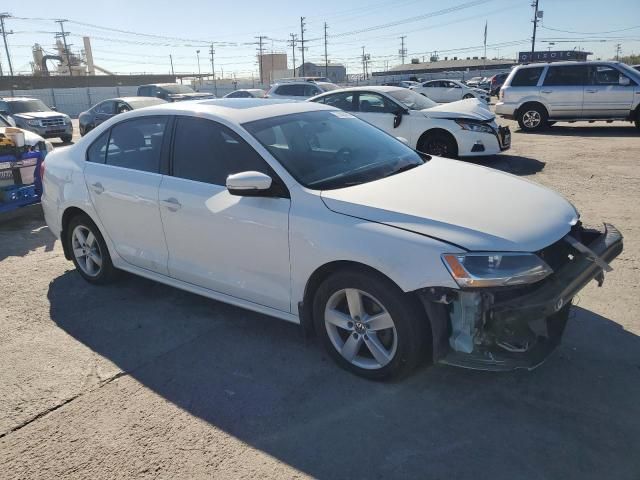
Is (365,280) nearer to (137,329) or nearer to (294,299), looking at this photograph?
(294,299)

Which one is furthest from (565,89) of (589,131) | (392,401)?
(392,401)

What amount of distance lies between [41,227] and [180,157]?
14.1 feet

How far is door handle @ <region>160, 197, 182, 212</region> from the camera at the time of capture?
3.84m

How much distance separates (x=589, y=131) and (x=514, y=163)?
6464mm

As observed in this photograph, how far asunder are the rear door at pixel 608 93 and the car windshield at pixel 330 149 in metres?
12.0

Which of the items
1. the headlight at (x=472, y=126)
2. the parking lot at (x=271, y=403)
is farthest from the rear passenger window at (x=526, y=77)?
the parking lot at (x=271, y=403)

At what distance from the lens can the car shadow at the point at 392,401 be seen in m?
2.53

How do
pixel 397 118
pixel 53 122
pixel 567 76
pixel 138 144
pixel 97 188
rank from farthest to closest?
pixel 53 122, pixel 567 76, pixel 397 118, pixel 97 188, pixel 138 144

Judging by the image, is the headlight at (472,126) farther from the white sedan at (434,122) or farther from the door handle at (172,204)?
the door handle at (172,204)

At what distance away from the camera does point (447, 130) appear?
378 inches

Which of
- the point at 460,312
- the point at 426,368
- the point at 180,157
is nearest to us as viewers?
the point at 460,312

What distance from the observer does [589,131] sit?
49.0 feet

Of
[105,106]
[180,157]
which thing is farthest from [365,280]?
[105,106]

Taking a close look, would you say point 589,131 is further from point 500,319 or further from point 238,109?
point 500,319
